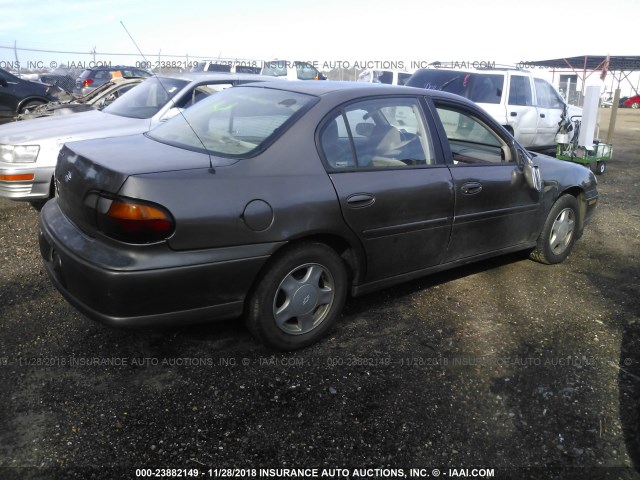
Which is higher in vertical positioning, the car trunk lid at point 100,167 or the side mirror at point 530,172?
the car trunk lid at point 100,167

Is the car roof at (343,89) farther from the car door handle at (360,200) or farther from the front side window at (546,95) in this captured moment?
the front side window at (546,95)

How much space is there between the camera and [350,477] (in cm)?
232

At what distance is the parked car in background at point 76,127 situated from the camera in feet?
17.3

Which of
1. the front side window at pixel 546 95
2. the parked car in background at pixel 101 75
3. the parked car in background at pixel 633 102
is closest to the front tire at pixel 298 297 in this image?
the front side window at pixel 546 95

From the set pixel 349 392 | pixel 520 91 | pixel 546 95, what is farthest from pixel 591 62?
pixel 349 392

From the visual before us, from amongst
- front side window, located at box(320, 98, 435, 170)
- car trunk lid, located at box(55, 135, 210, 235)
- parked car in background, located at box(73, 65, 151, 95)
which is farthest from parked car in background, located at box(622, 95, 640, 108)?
car trunk lid, located at box(55, 135, 210, 235)

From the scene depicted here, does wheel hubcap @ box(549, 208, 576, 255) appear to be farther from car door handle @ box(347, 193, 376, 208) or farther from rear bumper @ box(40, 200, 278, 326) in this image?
rear bumper @ box(40, 200, 278, 326)

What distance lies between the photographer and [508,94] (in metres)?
9.65

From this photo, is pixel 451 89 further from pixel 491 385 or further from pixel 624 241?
pixel 491 385

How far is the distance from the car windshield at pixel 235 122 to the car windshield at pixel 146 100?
2.62 m

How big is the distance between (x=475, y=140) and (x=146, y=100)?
3.95m

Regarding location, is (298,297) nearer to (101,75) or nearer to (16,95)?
(16,95)

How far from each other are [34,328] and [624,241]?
18.1 ft

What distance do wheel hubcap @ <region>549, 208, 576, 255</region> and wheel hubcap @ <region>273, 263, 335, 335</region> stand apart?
2.48 metres
